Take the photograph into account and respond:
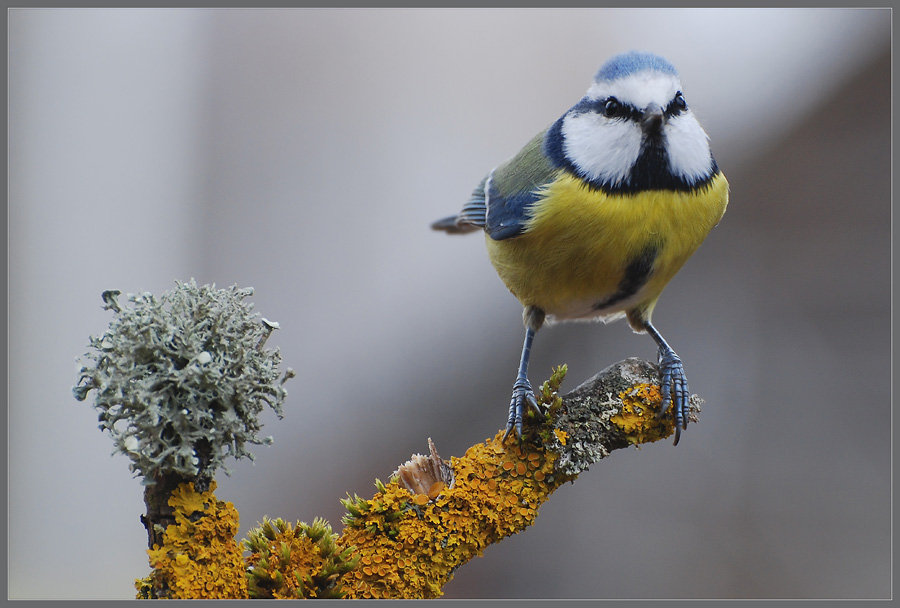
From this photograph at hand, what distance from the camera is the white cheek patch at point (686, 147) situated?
1096 millimetres

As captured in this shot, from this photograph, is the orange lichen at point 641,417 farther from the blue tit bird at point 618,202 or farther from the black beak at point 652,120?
the black beak at point 652,120

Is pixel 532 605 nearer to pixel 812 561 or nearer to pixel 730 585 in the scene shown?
pixel 730 585

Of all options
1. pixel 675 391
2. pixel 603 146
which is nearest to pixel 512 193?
pixel 603 146

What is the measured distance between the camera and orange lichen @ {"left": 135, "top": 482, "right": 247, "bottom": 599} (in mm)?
840

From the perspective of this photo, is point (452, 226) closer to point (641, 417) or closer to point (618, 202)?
point (618, 202)

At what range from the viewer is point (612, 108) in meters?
1.11

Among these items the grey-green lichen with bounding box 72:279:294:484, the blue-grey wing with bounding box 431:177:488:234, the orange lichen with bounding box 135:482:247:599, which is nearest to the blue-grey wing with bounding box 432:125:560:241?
the blue-grey wing with bounding box 431:177:488:234

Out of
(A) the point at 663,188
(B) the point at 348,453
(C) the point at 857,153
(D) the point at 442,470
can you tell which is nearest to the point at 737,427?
(C) the point at 857,153

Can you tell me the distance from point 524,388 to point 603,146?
41 cm

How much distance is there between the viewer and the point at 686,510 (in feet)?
7.64

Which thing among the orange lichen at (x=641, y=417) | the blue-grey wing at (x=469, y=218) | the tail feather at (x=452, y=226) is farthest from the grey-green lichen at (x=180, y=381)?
the tail feather at (x=452, y=226)

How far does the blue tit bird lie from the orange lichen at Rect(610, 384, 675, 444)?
0.02 meters

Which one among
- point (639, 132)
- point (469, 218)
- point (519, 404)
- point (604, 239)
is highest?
point (469, 218)

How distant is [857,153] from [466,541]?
201 cm
